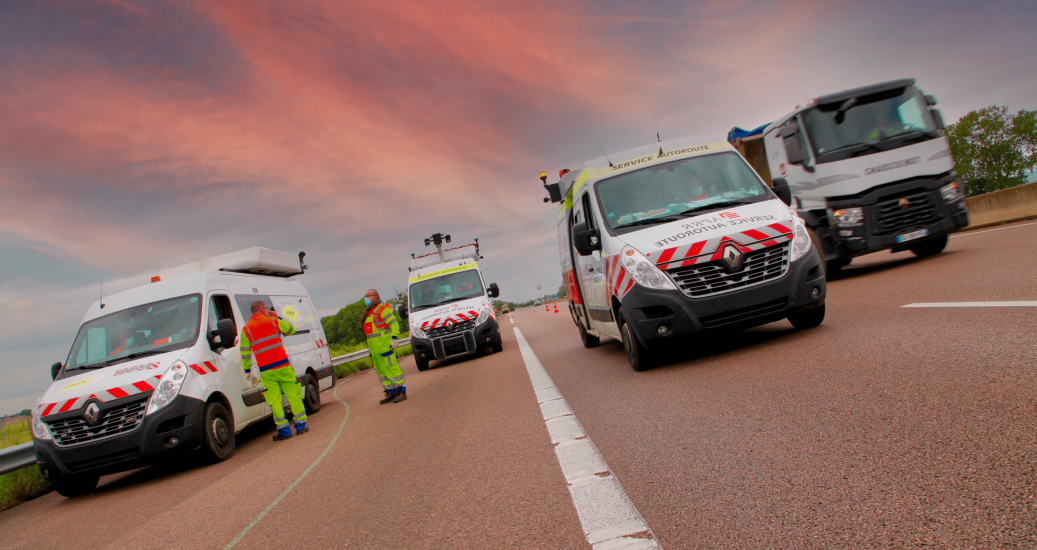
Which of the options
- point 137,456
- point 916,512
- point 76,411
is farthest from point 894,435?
point 76,411

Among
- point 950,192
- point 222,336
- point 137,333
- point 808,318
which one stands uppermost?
point 137,333

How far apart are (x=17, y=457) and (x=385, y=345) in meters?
4.62

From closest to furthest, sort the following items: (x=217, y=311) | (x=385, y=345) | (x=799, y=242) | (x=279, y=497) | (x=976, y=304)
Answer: (x=279, y=497)
(x=976, y=304)
(x=799, y=242)
(x=217, y=311)
(x=385, y=345)

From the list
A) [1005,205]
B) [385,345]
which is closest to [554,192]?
[385,345]

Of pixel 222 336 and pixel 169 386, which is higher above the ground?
pixel 222 336

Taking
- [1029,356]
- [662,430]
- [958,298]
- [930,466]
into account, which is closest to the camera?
[930,466]

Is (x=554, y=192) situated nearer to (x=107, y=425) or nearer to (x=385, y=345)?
(x=385, y=345)

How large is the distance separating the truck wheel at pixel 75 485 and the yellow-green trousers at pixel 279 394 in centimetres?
205

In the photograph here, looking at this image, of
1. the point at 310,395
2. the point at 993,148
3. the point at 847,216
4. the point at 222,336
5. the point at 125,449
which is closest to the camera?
the point at 125,449

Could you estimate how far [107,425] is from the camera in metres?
7.09

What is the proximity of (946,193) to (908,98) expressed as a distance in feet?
5.59

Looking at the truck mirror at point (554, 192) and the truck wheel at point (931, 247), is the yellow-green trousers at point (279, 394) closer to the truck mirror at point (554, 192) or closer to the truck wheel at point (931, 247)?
the truck mirror at point (554, 192)

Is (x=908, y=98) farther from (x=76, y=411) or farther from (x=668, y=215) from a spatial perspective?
(x=76, y=411)

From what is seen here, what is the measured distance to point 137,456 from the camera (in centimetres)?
701
